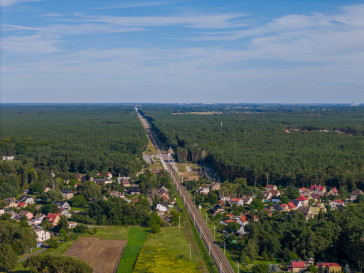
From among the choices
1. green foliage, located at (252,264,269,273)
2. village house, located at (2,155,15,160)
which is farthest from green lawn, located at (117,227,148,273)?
village house, located at (2,155,15,160)

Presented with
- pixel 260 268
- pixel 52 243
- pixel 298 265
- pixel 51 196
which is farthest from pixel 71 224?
pixel 298 265

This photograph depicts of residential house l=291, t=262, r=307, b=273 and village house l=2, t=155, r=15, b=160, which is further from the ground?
village house l=2, t=155, r=15, b=160

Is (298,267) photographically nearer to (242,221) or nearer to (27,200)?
(242,221)

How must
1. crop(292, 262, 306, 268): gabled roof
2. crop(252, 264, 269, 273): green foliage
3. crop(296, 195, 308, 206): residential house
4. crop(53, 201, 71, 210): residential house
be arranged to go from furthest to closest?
1. crop(296, 195, 308, 206): residential house
2. crop(53, 201, 71, 210): residential house
3. crop(292, 262, 306, 268): gabled roof
4. crop(252, 264, 269, 273): green foliage

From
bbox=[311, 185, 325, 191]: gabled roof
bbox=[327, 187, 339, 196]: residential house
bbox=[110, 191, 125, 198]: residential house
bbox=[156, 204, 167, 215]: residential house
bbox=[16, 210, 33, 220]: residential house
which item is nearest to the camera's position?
bbox=[16, 210, 33, 220]: residential house

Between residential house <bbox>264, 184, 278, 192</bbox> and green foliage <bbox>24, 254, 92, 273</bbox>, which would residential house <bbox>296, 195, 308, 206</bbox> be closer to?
residential house <bbox>264, 184, 278, 192</bbox>

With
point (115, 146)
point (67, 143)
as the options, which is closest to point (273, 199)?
point (115, 146)

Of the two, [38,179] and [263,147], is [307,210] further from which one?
[38,179]
